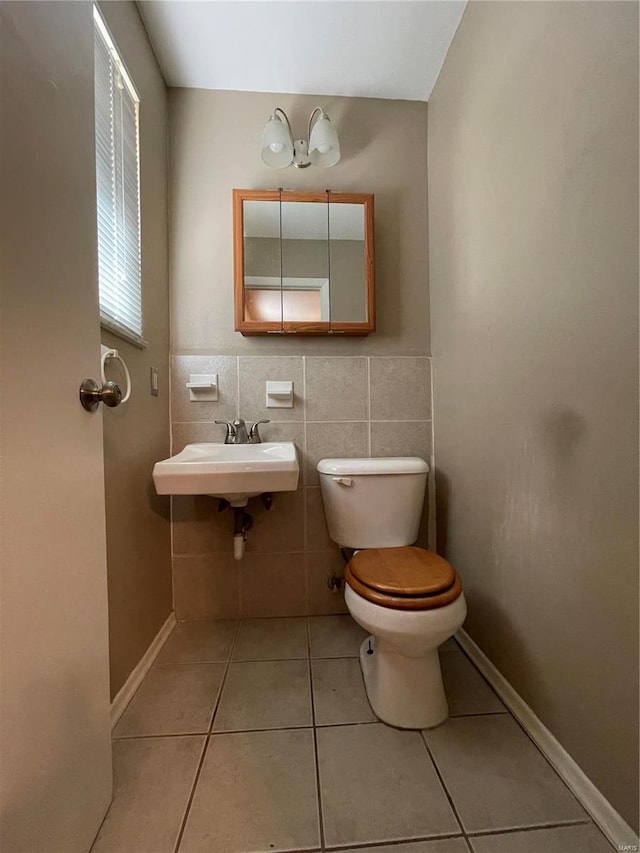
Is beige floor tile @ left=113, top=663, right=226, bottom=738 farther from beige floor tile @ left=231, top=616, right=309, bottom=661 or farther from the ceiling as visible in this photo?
the ceiling

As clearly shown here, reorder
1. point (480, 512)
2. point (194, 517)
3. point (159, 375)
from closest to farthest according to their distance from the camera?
point (480, 512)
point (159, 375)
point (194, 517)

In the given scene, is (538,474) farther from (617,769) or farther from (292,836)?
(292,836)

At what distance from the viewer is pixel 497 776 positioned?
2.78 feet

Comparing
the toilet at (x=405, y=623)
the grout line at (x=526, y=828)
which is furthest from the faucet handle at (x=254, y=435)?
the grout line at (x=526, y=828)

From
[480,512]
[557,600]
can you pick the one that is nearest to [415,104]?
[480,512]

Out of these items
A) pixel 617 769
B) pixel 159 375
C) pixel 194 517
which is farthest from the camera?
pixel 194 517

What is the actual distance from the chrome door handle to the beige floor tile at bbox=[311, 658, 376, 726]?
3.37 ft

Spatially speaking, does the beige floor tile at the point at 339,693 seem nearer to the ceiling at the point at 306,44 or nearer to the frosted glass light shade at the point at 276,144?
the frosted glass light shade at the point at 276,144

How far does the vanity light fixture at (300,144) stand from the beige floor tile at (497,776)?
81.8 inches

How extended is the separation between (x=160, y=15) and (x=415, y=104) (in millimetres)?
1071

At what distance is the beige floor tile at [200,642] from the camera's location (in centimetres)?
130

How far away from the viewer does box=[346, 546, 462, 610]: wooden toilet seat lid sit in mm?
923

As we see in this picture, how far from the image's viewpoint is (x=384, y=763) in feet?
2.89

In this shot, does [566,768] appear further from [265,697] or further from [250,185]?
[250,185]
